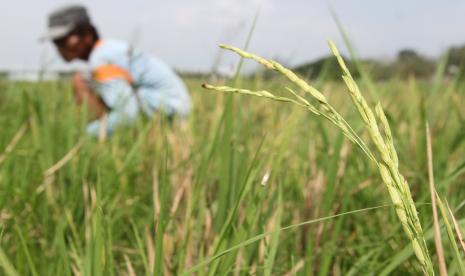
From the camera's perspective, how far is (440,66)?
1316 millimetres

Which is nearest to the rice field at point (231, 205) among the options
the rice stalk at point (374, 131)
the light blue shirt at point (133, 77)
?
the rice stalk at point (374, 131)

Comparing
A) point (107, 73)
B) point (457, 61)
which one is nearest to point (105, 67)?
point (107, 73)

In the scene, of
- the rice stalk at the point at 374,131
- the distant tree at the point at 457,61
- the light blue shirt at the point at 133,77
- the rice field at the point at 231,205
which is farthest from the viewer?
the light blue shirt at the point at 133,77

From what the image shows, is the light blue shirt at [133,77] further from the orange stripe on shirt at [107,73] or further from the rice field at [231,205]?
the rice field at [231,205]

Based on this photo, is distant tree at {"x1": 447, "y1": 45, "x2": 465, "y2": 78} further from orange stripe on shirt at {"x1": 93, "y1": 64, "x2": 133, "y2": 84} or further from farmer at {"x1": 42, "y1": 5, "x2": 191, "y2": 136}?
orange stripe on shirt at {"x1": 93, "y1": 64, "x2": 133, "y2": 84}

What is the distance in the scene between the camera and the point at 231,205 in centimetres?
76

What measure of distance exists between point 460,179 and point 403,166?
0.11 m

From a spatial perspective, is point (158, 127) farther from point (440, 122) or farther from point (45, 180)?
point (440, 122)

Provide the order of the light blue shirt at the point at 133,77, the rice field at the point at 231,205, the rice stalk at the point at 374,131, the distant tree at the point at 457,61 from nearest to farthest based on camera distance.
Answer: the rice stalk at the point at 374,131
the rice field at the point at 231,205
the distant tree at the point at 457,61
the light blue shirt at the point at 133,77

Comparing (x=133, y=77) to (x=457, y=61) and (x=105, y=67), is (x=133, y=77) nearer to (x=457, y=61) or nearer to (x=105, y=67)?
(x=105, y=67)

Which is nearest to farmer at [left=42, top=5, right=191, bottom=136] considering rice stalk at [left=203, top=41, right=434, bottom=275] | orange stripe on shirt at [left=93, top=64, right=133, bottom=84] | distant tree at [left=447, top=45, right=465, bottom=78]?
orange stripe on shirt at [left=93, top=64, right=133, bottom=84]

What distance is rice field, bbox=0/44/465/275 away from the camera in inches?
22.2

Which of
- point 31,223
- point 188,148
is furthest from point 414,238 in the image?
point 188,148

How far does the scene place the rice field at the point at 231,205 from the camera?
1.85ft
